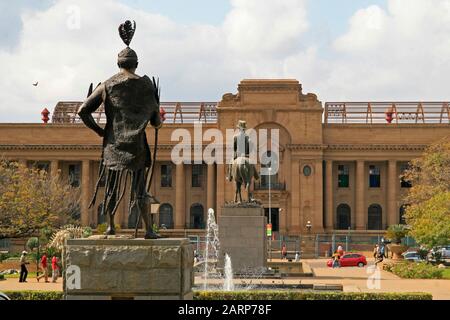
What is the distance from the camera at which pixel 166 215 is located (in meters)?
88.3

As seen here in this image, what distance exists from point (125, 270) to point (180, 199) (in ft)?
245

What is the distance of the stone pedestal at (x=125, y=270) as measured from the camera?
38.7 feet

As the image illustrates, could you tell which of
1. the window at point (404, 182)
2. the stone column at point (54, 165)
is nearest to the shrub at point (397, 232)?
the window at point (404, 182)

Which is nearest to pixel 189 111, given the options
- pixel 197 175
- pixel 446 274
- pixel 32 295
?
pixel 197 175

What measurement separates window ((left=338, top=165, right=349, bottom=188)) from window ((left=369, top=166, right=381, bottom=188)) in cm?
249

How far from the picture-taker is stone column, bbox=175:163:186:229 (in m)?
85.5

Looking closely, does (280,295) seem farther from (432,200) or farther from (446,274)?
(432,200)

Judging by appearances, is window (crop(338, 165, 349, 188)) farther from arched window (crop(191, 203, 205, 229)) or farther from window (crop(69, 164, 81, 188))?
window (crop(69, 164, 81, 188))

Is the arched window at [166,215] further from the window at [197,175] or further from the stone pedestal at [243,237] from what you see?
the stone pedestal at [243,237]

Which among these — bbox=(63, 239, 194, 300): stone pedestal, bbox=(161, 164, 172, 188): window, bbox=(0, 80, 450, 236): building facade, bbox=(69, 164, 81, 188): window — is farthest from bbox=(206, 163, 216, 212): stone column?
bbox=(63, 239, 194, 300): stone pedestal

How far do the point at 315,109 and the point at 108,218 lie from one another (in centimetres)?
7141
